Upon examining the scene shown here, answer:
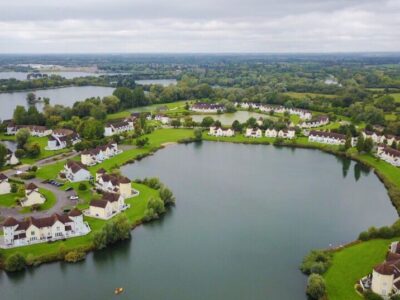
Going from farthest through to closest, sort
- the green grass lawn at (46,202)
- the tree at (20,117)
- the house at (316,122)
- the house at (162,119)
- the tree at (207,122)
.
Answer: the house at (162,119)
the house at (316,122)
the tree at (207,122)
the tree at (20,117)
the green grass lawn at (46,202)

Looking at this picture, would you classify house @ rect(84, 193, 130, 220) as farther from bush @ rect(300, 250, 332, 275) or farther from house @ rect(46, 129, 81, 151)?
house @ rect(46, 129, 81, 151)

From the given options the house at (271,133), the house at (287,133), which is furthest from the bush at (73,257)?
the house at (271,133)

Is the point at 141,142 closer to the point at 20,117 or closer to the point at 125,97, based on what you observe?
the point at 20,117

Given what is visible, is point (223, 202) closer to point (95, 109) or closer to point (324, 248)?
point (324, 248)

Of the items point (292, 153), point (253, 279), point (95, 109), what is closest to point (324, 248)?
point (253, 279)

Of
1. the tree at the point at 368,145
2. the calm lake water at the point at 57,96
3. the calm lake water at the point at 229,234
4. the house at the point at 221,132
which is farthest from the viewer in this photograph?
the calm lake water at the point at 57,96

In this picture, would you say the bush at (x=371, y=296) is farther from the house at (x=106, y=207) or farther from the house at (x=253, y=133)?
the house at (x=253, y=133)

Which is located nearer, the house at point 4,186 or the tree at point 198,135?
the house at point 4,186
